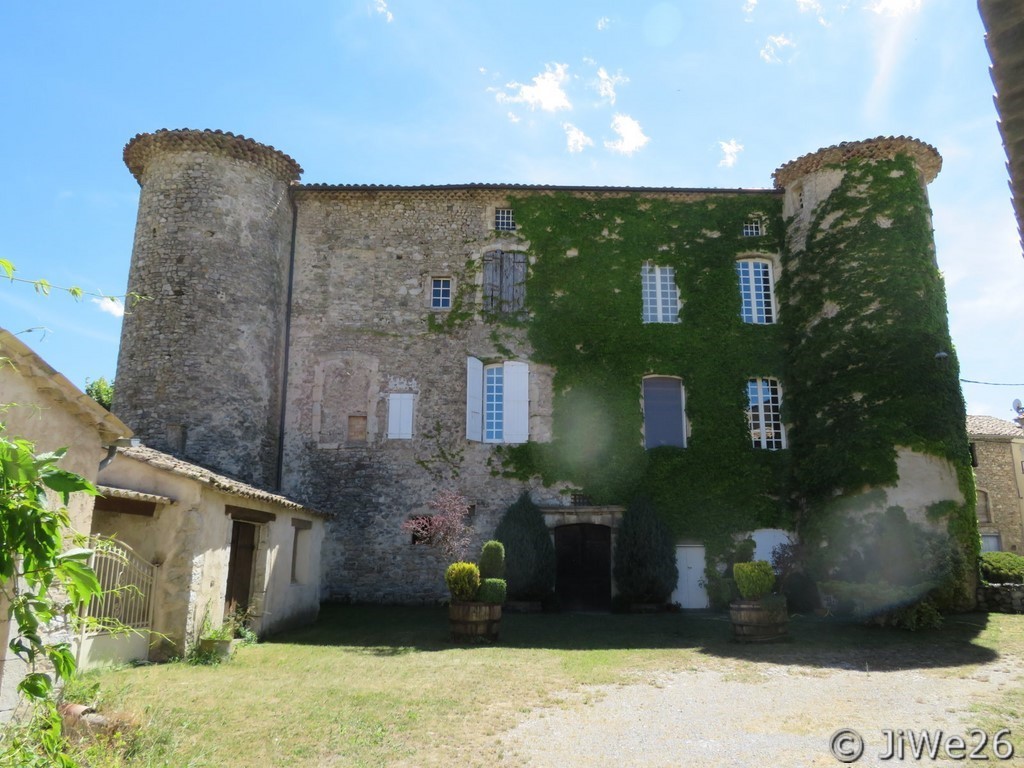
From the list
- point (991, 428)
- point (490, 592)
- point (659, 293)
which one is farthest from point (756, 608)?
point (991, 428)

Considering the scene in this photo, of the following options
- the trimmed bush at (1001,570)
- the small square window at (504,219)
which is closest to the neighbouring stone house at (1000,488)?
the trimmed bush at (1001,570)

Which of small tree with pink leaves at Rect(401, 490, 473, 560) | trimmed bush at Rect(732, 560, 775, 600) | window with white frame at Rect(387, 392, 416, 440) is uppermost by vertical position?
window with white frame at Rect(387, 392, 416, 440)

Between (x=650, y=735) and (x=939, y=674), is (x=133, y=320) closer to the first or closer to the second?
(x=650, y=735)

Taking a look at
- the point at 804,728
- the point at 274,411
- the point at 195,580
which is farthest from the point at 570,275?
the point at 804,728

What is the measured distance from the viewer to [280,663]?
413 inches

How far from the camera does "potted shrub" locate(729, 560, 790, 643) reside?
478 inches

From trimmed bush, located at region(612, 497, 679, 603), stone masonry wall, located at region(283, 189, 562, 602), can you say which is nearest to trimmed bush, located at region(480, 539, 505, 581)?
stone masonry wall, located at region(283, 189, 562, 602)

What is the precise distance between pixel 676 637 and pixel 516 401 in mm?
7526

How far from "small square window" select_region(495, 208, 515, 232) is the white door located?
31.7ft

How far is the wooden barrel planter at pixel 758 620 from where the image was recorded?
12180 millimetres

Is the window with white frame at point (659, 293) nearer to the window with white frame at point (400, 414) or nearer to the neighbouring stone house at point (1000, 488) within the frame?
the window with white frame at point (400, 414)

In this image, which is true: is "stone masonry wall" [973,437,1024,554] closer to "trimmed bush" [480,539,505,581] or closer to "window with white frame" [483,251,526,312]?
"window with white frame" [483,251,526,312]

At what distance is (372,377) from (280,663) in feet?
30.8

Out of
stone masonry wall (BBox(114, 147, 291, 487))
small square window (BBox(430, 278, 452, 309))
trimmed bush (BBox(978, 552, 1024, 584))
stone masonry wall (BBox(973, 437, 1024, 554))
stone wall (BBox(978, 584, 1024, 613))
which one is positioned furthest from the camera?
stone masonry wall (BBox(973, 437, 1024, 554))
